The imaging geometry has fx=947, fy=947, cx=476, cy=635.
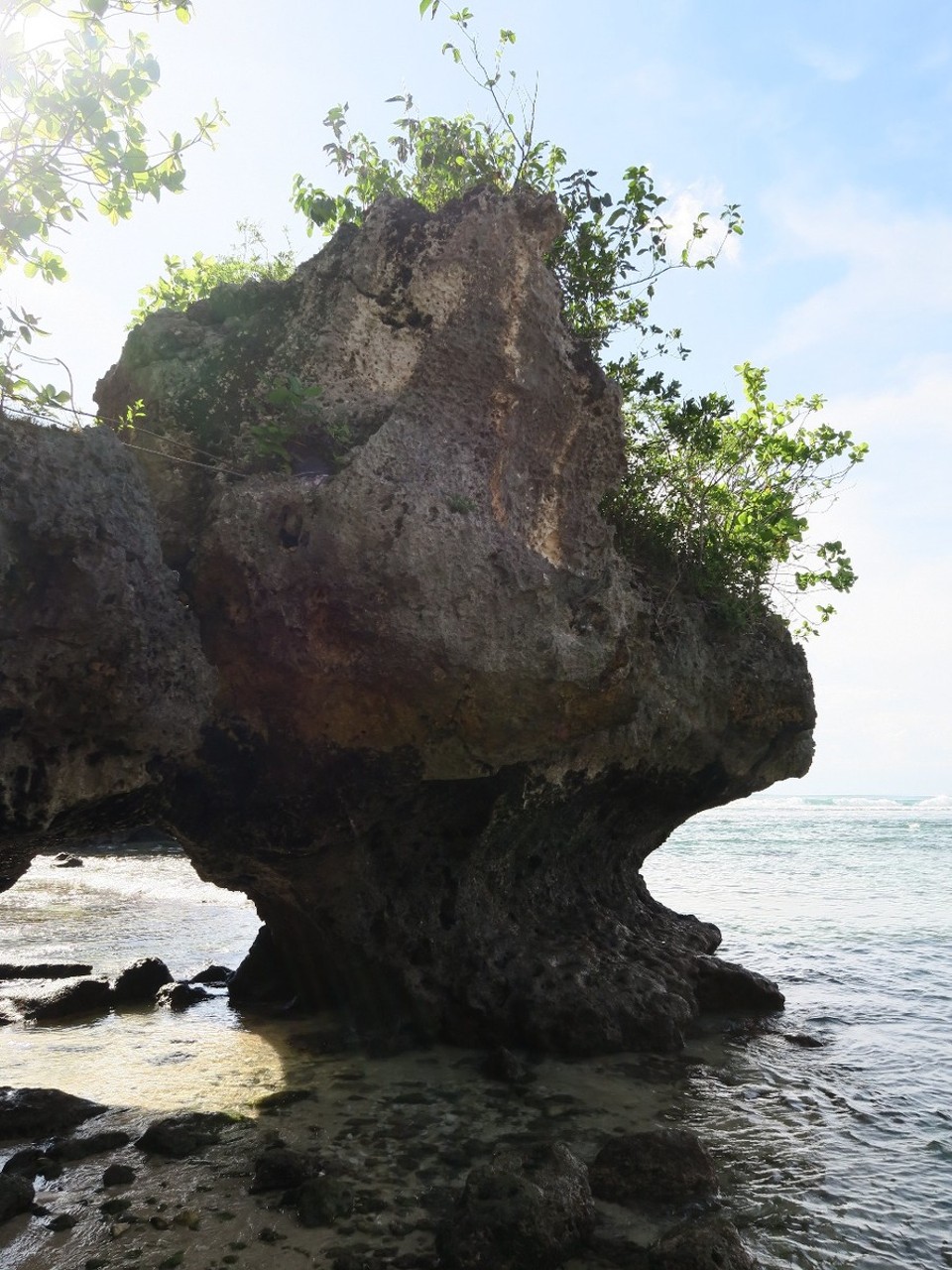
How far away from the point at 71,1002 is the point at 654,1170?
575 centimetres

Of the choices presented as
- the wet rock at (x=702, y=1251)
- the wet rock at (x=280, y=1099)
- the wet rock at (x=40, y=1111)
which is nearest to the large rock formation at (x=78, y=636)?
the wet rock at (x=40, y=1111)

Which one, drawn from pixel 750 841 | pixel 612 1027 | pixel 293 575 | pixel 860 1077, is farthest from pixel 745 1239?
pixel 750 841

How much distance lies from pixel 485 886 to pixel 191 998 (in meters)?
3.20

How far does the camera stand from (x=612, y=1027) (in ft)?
24.0

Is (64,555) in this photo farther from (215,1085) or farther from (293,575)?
(215,1085)

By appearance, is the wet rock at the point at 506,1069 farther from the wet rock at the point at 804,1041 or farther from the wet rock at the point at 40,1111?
the wet rock at the point at 804,1041

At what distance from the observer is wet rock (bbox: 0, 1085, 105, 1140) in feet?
18.1

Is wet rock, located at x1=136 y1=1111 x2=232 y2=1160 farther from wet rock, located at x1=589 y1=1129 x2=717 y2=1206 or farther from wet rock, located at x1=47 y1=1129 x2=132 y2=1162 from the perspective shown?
wet rock, located at x1=589 y1=1129 x2=717 y2=1206

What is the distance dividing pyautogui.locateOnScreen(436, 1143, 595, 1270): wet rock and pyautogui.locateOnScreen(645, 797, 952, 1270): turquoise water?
35.7 inches

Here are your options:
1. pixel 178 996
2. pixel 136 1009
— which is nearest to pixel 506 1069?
pixel 178 996

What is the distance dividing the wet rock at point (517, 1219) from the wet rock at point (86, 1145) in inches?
83.3

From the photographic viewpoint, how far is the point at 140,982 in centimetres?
905

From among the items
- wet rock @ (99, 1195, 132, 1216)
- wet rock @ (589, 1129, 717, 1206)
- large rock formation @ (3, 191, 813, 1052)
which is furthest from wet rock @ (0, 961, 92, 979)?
wet rock @ (589, 1129, 717, 1206)

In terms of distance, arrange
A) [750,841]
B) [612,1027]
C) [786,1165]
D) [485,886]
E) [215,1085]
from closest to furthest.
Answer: [786,1165]
[215,1085]
[612,1027]
[485,886]
[750,841]
